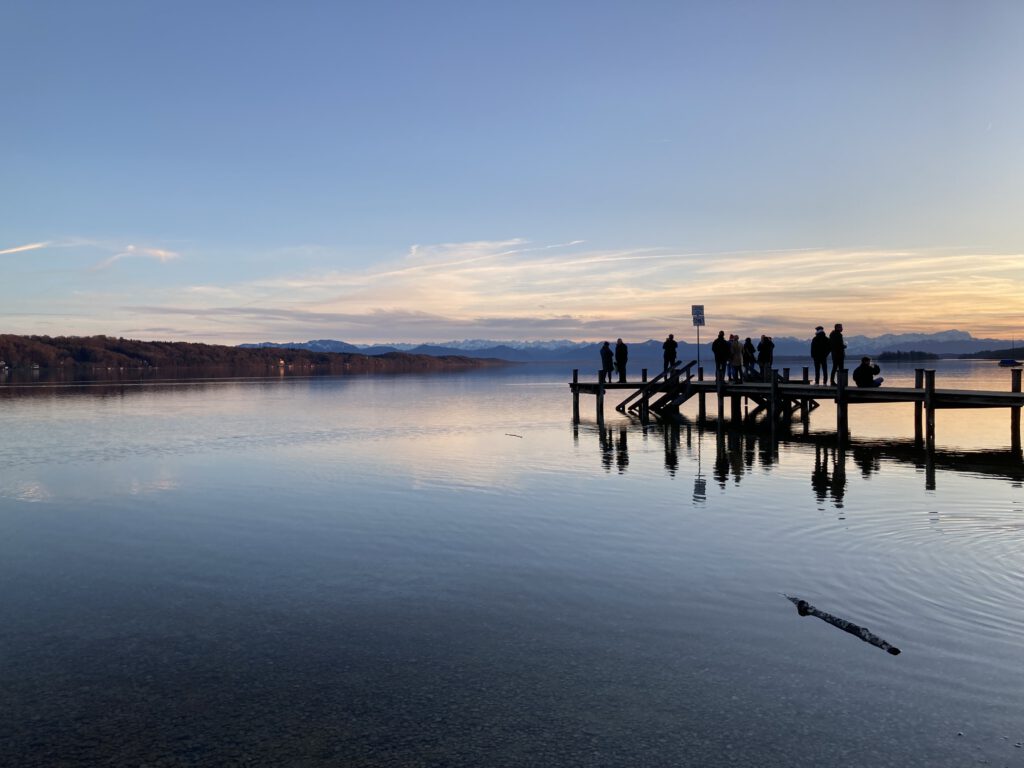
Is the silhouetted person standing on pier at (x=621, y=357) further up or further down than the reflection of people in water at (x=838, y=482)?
further up

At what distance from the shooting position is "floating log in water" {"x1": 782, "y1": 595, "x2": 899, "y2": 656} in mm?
8453

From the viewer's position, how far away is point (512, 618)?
9820mm

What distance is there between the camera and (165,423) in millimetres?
39031

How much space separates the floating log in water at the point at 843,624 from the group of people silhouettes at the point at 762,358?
22384 millimetres

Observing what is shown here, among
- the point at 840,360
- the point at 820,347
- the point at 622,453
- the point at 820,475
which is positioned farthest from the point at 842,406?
the point at 820,475

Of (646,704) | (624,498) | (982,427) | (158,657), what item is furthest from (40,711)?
(982,427)

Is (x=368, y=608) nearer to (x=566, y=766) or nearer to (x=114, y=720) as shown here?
(x=114, y=720)

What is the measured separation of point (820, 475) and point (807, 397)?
18.6m

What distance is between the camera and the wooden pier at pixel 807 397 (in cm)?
2752

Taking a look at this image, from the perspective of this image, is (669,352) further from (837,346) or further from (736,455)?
(736,455)

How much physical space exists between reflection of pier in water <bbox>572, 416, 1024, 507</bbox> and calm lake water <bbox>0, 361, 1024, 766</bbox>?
1.11 feet

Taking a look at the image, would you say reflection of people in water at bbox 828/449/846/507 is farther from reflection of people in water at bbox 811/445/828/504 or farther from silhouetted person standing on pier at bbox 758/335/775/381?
silhouetted person standing on pier at bbox 758/335/775/381

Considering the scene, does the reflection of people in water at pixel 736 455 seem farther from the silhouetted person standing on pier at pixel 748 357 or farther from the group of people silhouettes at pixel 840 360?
the silhouetted person standing on pier at pixel 748 357

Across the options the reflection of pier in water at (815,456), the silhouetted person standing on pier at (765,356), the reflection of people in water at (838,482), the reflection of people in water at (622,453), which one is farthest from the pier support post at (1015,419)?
the reflection of people in water at (622,453)
